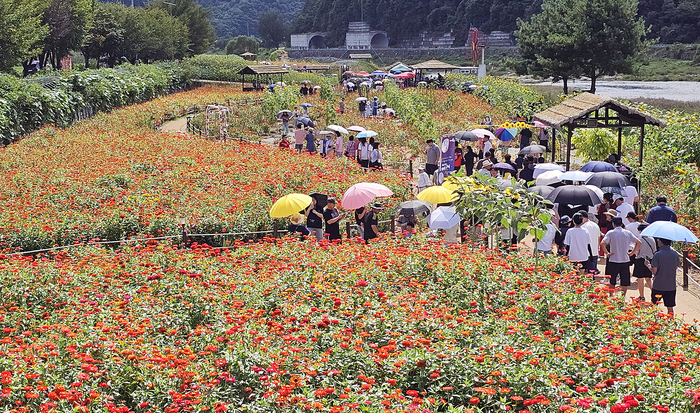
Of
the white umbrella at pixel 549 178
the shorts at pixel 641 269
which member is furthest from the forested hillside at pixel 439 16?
the shorts at pixel 641 269

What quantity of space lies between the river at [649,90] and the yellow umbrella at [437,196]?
41639mm

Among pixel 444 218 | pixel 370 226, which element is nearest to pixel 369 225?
pixel 370 226

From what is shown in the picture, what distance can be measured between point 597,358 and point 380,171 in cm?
1115

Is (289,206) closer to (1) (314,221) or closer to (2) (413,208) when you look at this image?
(1) (314,221)

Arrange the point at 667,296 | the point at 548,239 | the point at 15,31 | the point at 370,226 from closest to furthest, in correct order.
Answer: the point at 667,296, the point at 548,239, the point at 370,226, the point at 15,31

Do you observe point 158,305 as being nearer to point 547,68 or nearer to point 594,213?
point 594,213

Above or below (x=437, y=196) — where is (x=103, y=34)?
above

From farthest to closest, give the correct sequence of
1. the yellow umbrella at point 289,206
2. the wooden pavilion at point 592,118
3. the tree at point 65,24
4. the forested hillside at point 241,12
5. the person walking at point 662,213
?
the forested hillside at point 241,12, the tree at point 65,24, the wooden pavilion at point 592,118, the yellow umbrella at point 289,206, the person walking at point 662,213

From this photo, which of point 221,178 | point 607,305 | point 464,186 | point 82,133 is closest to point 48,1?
point 82,133

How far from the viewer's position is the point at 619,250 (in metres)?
9.99

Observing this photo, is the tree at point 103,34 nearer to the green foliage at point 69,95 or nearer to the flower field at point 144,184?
the green foliage at point 69,95

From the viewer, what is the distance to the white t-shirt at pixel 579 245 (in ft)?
33.4

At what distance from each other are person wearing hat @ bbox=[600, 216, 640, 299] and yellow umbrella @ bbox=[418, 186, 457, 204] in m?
→ 2.80

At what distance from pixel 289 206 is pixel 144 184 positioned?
479 cm
